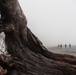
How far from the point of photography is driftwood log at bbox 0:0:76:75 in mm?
13977

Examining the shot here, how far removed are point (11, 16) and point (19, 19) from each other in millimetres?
528

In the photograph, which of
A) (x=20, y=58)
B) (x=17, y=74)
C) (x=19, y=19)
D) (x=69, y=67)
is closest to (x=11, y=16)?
(x=19, y=19)

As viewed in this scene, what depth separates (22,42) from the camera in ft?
50.4

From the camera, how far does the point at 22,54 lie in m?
14.9

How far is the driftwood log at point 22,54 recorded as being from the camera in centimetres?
1398

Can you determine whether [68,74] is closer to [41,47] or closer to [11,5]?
[41,47]

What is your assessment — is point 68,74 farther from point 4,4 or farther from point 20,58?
point 4,4

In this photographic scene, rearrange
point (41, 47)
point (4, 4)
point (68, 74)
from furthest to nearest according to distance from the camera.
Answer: point (41, 47) → point (4, 4) → point (68, 74)

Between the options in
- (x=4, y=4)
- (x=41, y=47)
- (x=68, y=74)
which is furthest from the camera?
(x=41, y=47)

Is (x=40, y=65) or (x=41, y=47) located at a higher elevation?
(x=41, y=47)

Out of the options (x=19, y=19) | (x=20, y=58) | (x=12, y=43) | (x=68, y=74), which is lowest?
(x=68, y=74)

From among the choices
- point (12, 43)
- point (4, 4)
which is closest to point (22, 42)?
point (12, 43)

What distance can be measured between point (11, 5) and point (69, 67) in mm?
4924

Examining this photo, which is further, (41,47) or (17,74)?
(41,47)
